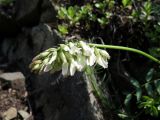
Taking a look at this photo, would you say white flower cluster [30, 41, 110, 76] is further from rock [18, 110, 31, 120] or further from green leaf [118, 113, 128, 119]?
rock [18, 110, 31, 120]

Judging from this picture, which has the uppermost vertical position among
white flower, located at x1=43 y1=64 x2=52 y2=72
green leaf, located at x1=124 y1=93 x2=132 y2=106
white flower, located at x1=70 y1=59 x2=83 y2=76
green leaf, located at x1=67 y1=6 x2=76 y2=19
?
green leaf, located at x1=67 y1=6 x2=76 y2=19

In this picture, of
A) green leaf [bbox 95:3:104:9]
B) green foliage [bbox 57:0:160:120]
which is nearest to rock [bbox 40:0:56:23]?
green foliage [bbox 57:0:160:120]

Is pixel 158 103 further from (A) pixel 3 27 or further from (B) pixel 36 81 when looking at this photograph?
(A) pixel 3 27

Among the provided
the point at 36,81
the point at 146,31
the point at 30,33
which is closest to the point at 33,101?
the point at 36,81

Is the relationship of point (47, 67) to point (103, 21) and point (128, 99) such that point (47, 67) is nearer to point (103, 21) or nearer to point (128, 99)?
point (128, 99)

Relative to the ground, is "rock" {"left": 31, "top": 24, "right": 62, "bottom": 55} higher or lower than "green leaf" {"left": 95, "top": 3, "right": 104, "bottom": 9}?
lower

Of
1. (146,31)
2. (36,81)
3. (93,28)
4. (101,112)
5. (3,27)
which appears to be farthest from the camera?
(3,27)
